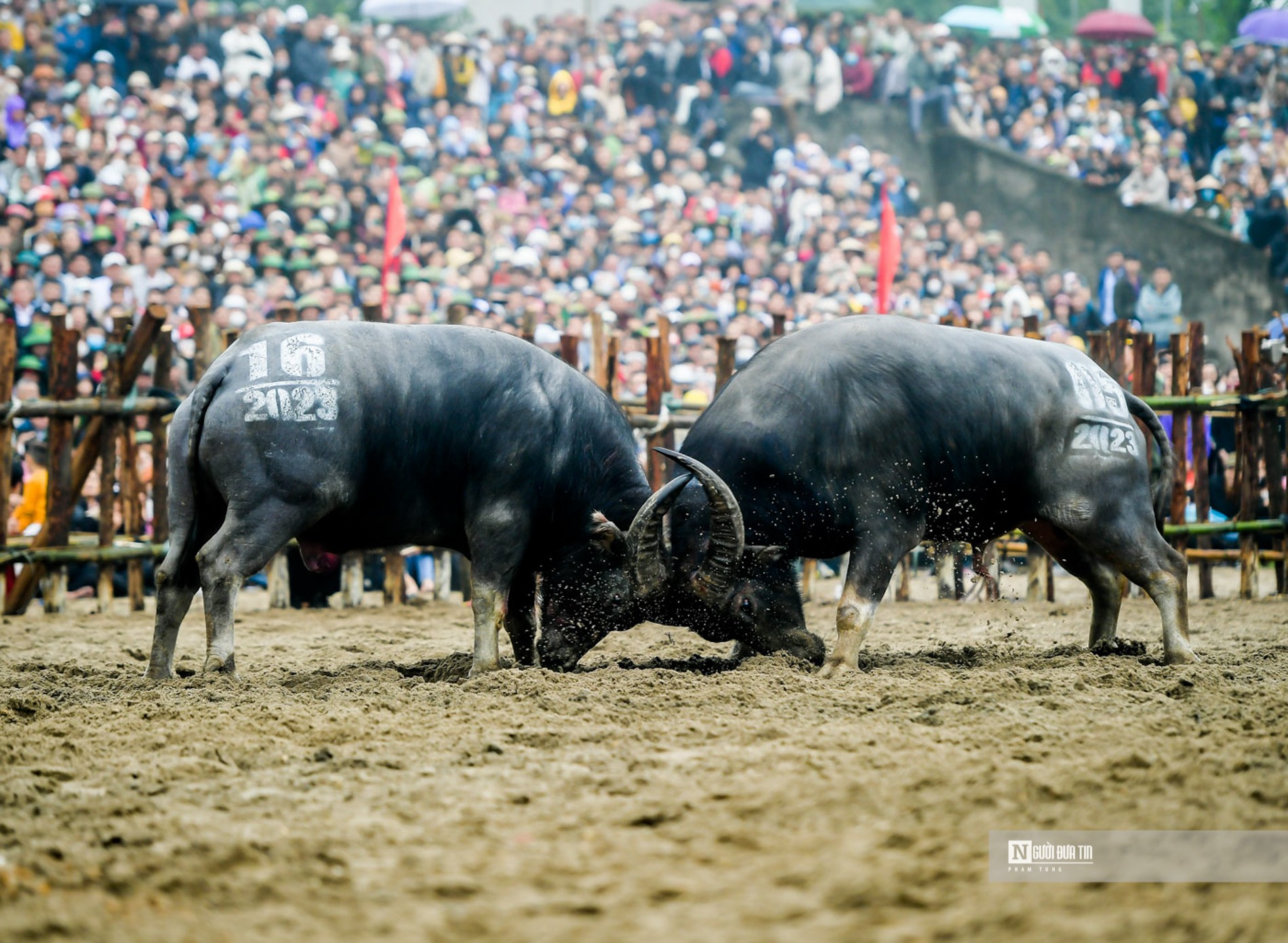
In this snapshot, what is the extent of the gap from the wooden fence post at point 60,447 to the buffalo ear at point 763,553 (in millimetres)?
5333

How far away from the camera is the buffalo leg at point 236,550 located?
5.83 m

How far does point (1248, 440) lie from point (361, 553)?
689 cm

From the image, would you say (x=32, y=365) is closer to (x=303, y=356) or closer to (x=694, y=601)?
(x=303, y=356)

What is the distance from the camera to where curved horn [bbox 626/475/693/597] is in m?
6.05

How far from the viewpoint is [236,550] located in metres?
5.84

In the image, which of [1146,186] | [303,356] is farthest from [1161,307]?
[303,356]

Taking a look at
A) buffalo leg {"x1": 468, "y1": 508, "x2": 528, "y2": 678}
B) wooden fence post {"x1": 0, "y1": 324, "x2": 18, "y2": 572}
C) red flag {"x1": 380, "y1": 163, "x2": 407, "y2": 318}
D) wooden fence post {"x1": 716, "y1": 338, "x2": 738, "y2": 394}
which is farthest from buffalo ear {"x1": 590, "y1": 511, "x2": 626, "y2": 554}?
red flag {"x1": 380, "y1": 163, "x2": 407, "y2": 318}

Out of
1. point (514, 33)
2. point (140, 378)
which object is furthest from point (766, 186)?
point (140, 378)

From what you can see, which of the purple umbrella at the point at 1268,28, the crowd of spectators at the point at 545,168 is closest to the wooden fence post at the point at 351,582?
the crowd of spectators at the point at 545,168

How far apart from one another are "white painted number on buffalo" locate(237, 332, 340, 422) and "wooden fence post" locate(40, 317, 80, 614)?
3.70m

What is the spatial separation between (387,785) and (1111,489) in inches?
156

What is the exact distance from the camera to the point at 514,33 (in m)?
20.0

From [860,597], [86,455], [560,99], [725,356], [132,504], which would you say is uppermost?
[560,99]

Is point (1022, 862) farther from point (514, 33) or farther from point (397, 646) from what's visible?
point (514, 33)
